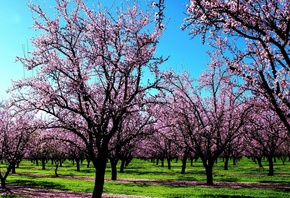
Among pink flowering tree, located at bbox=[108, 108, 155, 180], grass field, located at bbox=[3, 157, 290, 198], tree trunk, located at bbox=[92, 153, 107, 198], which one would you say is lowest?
grass field, located at bbox=[3, 157, 290, 198]

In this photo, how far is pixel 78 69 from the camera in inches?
755

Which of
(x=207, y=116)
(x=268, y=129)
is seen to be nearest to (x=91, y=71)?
(x=207, y=116)

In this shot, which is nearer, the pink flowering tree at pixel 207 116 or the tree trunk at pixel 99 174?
the tree trunk at pixel 99 174

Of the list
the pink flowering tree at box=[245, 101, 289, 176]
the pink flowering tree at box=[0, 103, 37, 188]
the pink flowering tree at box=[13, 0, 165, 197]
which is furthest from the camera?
the pink flowering tree at box=[245, 101, 289, 176]

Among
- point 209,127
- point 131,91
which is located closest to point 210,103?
point 209,127

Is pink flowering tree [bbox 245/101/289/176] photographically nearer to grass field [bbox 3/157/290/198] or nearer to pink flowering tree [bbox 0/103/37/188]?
grass field [bbox 3/157/290/198]

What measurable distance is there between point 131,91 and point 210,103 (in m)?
20.8

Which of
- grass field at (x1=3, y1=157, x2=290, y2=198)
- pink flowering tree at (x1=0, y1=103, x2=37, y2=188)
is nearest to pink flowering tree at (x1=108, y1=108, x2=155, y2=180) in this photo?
grass field at (x1=3, y1=157, x2=290, y2=198)

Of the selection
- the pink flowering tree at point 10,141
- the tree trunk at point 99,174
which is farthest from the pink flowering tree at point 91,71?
the pink flowering tree at point 10,141

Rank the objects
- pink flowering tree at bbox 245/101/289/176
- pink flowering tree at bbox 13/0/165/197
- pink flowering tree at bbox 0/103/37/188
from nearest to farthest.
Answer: pink flowering tree at bbox 13/0/165/197
pink flowering tree at bbox 0/103/37/188
pink flowering tree at bbox 245/101/289/176

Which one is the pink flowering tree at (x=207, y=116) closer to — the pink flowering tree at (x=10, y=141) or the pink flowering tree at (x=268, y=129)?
the pink flowering tree at (x=268, y=129)

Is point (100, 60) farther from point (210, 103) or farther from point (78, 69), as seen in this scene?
point (210, 103)

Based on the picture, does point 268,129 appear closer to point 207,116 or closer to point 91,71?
point 207,116

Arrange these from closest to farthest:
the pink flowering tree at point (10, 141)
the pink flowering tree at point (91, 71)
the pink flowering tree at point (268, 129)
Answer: the pink flowering tree at point (91, 71), the pink flowering tree at point (10, 141), the pink flowering tree at point (268, 129)
